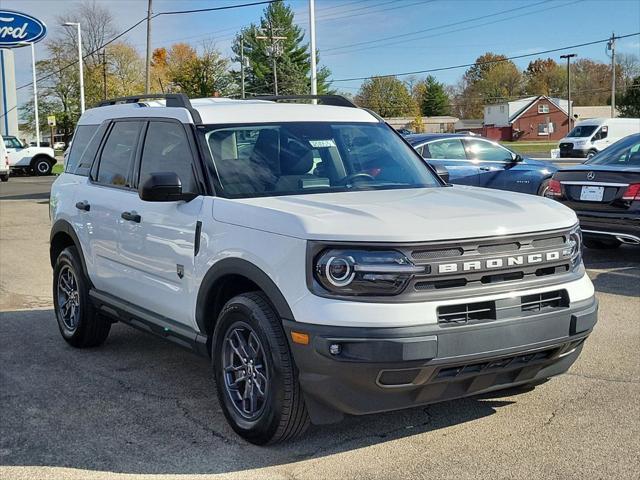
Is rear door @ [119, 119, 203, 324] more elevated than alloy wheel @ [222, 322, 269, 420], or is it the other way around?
rear door @ [119, 119, 203, 324]

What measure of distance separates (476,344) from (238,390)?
4.63ft

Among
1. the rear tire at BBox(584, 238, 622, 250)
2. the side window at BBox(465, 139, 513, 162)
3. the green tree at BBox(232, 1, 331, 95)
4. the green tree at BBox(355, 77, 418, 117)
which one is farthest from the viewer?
the green tree at BBox(355, 77, 418, 117)

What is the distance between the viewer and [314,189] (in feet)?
15.3

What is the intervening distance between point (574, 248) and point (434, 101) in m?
123

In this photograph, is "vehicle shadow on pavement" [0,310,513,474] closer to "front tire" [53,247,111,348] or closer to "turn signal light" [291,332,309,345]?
"front tire" [53,247,111,348]

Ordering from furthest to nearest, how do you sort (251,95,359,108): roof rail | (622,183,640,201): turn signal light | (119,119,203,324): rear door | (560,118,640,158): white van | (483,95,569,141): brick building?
(483,95,569,141): brick building < (560,118,640,158): white van < (622,183,640,201): turn signal light < (251,95,359,108): roof rail < (119,119,203,324): rear door

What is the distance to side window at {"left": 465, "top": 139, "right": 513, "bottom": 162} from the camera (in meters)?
12.9

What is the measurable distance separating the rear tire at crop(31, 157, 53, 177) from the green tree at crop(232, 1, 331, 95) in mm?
41468

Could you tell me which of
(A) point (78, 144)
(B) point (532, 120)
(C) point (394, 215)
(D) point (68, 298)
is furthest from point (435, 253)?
(B) point (532, 120)

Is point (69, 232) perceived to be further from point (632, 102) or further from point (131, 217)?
point (632, 102)

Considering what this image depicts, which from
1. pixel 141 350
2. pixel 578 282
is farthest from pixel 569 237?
pixel 141 350

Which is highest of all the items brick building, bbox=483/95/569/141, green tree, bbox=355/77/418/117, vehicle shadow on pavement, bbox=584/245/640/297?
green tree, bbox=355/77/418/117

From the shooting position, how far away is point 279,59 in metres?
75.9

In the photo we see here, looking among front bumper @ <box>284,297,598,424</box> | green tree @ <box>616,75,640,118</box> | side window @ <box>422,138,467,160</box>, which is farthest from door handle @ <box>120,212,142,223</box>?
green tree @ <box>616,75,640,118</box>
